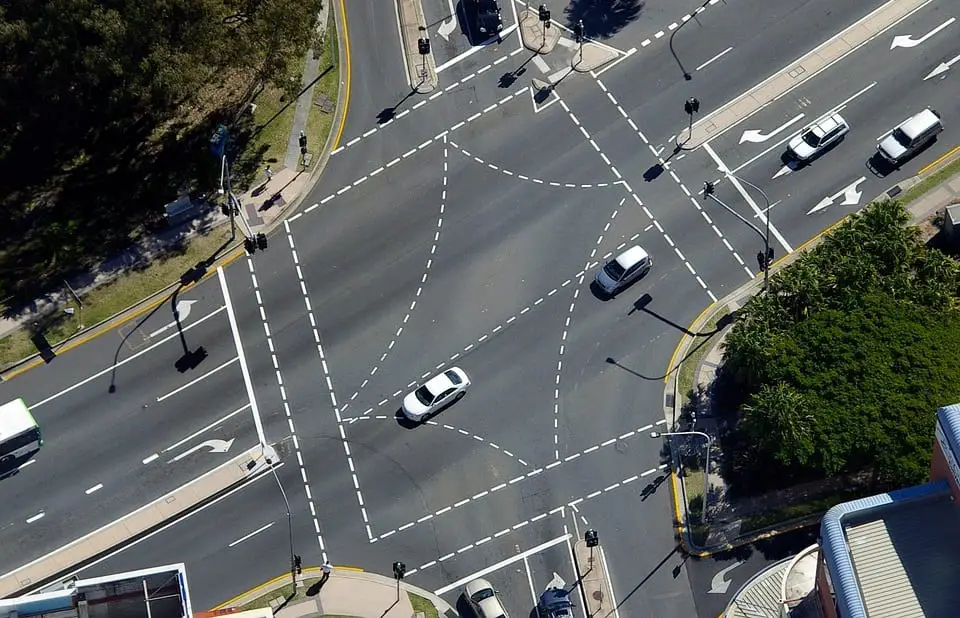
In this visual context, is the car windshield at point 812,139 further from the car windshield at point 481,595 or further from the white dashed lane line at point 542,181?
the car windshield at point 481,595

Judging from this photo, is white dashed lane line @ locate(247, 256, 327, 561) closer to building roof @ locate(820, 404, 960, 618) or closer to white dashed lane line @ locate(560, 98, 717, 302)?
white dashed lane line @ locate(560, 98, 717, 302)

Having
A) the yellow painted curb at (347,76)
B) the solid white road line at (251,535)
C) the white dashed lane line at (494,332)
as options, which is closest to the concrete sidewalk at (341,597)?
the solid white road line at (251,535)

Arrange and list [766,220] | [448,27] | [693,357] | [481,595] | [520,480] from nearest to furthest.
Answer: [481,595], [520,480], [693,357], [766,220], [448,27]

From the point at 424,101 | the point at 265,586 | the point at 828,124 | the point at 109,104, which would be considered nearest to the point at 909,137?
the point at 828,124

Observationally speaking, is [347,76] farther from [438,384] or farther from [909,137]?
[909,137]

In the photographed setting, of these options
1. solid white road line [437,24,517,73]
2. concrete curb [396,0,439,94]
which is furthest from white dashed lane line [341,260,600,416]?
solid white road line [437,24,517,73]

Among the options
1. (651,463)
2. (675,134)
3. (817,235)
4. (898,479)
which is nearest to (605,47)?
(675,134)
